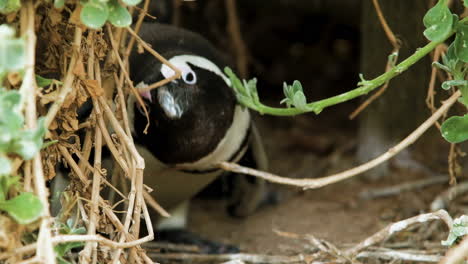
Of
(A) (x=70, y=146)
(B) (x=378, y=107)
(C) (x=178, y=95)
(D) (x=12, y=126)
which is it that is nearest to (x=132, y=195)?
(A) (x=70, y=146)

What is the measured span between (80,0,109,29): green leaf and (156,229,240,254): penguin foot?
1.22m

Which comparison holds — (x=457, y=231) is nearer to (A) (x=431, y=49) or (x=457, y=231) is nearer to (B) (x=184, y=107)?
(A) (x=431, y=49)

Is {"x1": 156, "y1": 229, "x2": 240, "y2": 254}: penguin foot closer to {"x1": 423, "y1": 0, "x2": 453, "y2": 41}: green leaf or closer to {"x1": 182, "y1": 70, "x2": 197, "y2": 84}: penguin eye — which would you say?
{"x1": 182, "y1": 70, "x2": 197, "y2": 84}: penguin eye

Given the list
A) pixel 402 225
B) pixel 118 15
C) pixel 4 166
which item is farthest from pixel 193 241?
pixel 4 166

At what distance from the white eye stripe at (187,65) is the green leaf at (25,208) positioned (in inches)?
30.6

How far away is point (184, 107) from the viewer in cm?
183

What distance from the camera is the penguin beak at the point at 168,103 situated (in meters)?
1.80

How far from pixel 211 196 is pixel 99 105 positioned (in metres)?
1.61

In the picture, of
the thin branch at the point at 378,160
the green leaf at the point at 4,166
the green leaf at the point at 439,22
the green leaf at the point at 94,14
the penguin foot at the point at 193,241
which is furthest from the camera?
the penguin foot at the point at 193,241

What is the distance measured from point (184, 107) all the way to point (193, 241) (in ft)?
2.46

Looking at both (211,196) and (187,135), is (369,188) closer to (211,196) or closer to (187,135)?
(211,196)

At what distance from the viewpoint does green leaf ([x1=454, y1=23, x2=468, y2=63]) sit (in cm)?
139

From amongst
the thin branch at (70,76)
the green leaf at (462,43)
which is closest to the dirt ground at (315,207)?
the green leaf at (462,43)

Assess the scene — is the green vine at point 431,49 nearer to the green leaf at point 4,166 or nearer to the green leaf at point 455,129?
the green leaf at point 455,129
